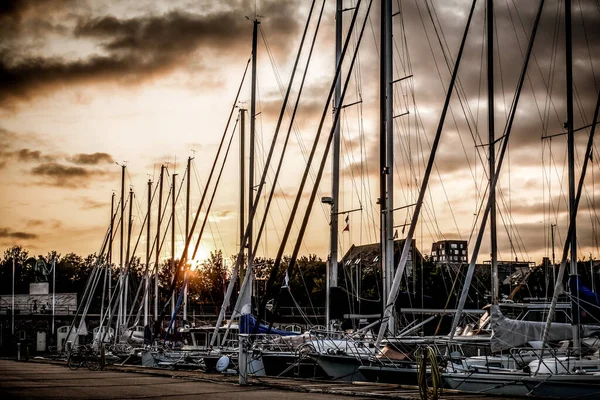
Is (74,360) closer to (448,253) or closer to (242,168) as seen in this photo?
(242,168)

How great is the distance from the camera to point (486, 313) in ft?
90.6

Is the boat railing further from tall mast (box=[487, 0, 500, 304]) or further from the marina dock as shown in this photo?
tall mast (box=[487, 0, 500, 304])

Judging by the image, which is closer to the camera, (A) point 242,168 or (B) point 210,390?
(B) point 210,390

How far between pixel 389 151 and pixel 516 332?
786 cm

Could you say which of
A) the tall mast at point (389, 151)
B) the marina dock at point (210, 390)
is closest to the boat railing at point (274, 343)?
the marina dock at point (210, 390)

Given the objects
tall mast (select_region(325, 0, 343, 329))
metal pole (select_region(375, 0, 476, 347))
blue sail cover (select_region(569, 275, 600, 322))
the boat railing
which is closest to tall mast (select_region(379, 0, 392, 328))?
metal pole (select_region(375, 0, 476, 347))

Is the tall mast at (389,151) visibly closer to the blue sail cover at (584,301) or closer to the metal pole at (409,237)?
the metal pole at (409,237)

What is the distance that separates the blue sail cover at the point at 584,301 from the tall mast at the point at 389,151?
5845mm

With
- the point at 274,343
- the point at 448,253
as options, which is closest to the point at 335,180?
the point at 274,343

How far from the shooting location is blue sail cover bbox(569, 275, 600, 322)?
21.7m

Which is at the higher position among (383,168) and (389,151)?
(389,151)

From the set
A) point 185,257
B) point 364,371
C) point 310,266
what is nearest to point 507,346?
point 364,371

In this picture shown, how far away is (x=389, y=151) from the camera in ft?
90.4

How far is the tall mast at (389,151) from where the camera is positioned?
2636cm
